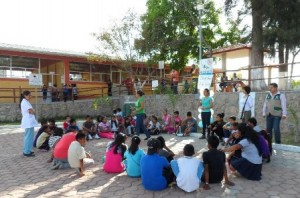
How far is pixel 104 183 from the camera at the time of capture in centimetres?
585

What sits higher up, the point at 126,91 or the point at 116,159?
the point at 126,91

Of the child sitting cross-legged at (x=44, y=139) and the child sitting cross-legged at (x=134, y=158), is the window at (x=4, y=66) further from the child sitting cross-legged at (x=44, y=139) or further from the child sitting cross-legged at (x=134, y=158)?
the child sitting cross-legged at (x=134, y=158)

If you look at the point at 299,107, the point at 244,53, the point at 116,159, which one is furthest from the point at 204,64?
the point at 244,53

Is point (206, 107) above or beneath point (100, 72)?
beneath

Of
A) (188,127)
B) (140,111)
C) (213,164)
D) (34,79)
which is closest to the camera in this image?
(213,164)

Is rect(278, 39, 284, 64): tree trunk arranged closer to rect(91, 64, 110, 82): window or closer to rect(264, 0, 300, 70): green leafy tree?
rect(264, 0, 300, 70): green leafy tree

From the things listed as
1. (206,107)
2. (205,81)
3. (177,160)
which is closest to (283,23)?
(205,81)

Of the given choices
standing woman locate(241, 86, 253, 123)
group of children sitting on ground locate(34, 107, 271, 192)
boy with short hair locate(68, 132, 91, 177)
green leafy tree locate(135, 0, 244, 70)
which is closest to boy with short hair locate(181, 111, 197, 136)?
standing woman locate(241, 86, 253, 123)

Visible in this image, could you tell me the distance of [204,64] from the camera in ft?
40.4

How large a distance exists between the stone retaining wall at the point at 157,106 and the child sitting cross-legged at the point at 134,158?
6.65 meters

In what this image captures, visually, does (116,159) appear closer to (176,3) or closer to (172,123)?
(172,123)

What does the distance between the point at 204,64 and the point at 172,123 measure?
2.68m

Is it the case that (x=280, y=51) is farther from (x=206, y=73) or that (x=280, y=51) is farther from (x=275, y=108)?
(x=275, y=108)

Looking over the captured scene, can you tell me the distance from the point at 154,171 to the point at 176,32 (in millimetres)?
20448
